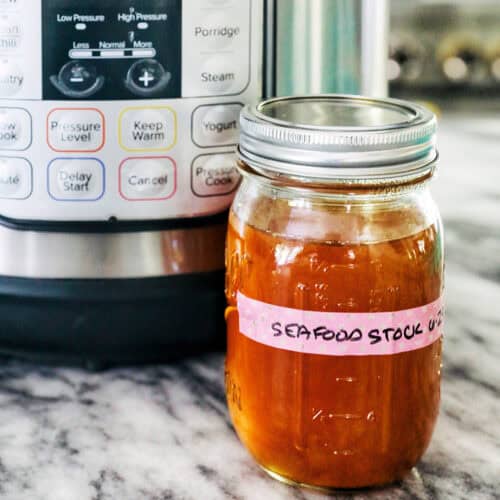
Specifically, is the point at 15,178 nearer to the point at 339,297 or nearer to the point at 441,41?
the point at 339,297

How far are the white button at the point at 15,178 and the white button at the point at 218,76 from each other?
0.10 m

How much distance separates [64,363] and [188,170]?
0.45ft

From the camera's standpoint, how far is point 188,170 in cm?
53

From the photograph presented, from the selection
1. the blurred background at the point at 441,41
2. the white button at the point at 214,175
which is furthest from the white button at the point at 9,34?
the blurred background at the point at 441,41

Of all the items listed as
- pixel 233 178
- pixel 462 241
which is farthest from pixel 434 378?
pixel 462 241

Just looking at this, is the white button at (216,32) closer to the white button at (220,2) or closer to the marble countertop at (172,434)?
the white button at (220,2)

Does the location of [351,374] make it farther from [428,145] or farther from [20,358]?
[20,358]

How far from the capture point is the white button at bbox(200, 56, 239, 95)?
517 millimetres

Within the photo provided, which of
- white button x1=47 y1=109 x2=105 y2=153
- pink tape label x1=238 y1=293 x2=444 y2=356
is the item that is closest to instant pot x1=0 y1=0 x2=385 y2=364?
white button x1=47 y1=109 x2=105 y2=153

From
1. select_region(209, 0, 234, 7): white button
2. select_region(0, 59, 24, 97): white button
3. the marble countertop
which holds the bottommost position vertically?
the marble countertop

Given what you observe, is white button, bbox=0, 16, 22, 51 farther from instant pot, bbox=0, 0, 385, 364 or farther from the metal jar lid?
the metal jar lid

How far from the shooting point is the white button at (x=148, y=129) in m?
0.51

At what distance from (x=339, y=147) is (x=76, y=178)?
0.54 feet

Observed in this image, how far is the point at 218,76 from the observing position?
52 cm
